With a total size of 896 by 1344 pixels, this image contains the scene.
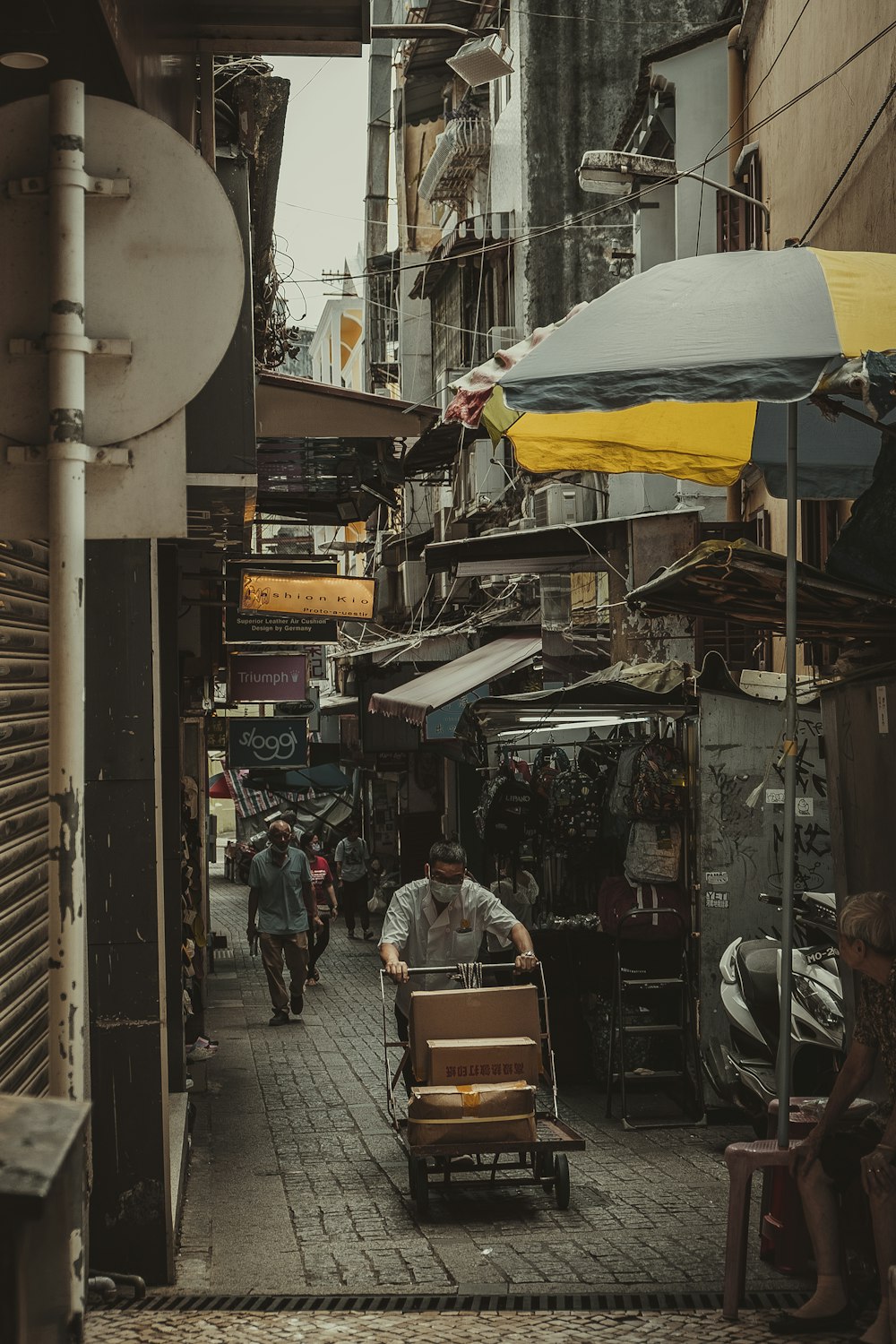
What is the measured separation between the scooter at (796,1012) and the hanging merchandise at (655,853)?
155 cm

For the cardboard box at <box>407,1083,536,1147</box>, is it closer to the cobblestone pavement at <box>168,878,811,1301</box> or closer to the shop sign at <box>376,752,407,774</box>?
the cobblestone pavement at <box>168,878,811,1301</box>

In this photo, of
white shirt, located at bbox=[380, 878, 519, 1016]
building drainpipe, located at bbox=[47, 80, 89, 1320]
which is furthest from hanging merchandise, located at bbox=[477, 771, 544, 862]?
building drainpipe, located at bbox=[47, 80, 89, 1320]

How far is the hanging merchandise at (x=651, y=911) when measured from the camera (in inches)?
429

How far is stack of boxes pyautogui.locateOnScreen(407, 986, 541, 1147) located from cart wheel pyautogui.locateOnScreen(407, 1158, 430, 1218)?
114 mm

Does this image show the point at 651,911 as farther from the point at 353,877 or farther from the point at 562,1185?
the point at 353,877

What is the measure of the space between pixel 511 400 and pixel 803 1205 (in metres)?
3.47

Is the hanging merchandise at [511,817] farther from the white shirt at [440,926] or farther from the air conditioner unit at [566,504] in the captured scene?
Answer: the air conditioner unit at [566,504]

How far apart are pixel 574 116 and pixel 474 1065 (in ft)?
63.3

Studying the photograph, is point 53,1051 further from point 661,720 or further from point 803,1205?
point 661,720

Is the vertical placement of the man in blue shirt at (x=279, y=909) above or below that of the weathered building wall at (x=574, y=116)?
below

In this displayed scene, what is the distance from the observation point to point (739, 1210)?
6.27 meters

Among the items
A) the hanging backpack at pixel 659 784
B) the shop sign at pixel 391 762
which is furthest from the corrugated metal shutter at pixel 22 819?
the shop sign at pixel 391 762

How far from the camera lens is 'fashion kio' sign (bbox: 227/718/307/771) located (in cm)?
2155

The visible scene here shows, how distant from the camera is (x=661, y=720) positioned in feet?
39.0
